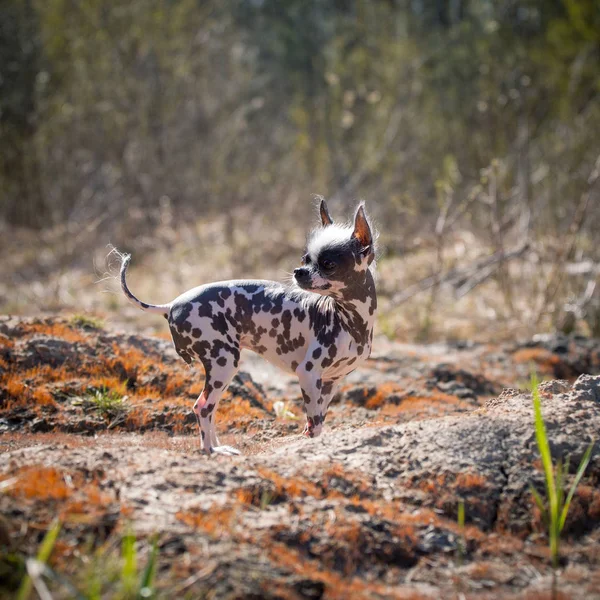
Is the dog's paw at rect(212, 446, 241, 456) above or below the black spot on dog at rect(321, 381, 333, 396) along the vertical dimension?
below

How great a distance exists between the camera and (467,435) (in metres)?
4.69

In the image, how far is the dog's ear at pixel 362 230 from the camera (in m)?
5.03

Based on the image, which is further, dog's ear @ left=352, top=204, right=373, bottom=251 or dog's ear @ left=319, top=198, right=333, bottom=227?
dog's ear @ left=319, top=198, right=333, bottom=227

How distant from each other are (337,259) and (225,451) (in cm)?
151

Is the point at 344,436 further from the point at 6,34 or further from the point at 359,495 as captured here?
the point at 6,34

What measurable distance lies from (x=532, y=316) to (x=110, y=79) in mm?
12440

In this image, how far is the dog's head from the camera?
4.97m

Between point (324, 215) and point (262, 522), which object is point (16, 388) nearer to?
point (324, 215)

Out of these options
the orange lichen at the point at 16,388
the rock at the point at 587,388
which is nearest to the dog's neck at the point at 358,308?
the rock at the point at 587,388

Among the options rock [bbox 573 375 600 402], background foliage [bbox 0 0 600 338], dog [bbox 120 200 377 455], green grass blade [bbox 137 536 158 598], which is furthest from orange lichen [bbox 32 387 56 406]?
background foliage [bbox 0 0 600 338]

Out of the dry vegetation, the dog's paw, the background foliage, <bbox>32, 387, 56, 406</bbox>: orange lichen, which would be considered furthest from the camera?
the background foliage

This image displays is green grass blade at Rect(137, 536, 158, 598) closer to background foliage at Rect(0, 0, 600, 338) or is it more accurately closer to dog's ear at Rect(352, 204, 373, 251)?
dog's ear at Rect(352, 204, 373, 251)

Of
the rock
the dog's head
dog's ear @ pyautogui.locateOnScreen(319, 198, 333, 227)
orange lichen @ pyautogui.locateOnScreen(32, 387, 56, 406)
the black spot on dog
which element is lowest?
orange lichen @ pyautogui.locateOnScreen(32, 387, 56, 406)

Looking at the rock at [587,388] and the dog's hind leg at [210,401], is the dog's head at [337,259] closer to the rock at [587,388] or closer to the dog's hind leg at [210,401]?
the dog's hind leg at [210,401]
